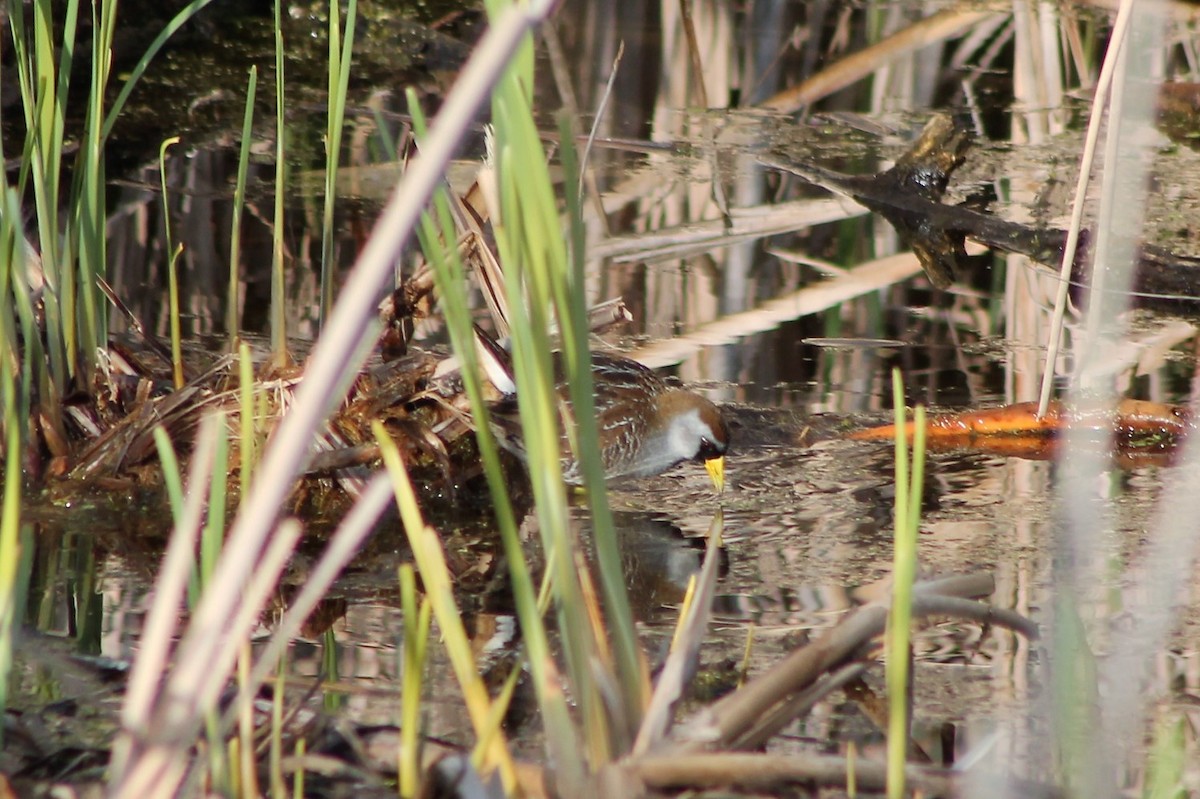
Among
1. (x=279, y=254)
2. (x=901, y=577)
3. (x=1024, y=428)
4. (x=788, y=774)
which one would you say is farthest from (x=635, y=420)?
(x=901, y=577)

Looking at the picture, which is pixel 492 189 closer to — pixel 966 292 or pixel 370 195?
pixel 966 292

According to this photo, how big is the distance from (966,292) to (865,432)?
1465 mm

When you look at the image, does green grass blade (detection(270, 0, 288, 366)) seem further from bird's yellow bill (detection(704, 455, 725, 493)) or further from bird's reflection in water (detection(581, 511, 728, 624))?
bird's yellow bill (detection(704, 455, 725, 493))

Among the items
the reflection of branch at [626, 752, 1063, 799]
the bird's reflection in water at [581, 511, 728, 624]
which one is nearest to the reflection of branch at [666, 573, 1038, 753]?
the reflection of branch at [626, 752, 1063, 799]

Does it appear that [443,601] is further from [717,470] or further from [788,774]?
[717,470]

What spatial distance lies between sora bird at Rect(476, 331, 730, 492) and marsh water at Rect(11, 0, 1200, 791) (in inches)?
3.5

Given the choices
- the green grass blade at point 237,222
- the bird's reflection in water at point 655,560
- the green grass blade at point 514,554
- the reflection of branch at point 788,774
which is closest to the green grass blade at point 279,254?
the green grass blade at point 237,222

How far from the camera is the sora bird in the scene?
3904 mm

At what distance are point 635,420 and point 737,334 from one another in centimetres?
85

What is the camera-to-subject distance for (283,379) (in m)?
3.56

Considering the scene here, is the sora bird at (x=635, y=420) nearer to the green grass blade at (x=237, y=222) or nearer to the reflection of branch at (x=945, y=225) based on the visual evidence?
the green grass blade at (x=237, y=222)

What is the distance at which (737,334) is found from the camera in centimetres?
496

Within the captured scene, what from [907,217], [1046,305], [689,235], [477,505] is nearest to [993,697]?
[477,505]

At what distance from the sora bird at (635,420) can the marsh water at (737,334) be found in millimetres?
88
